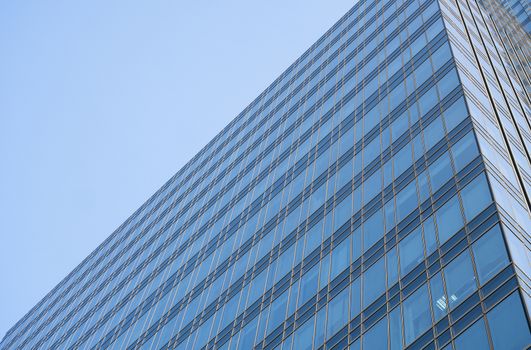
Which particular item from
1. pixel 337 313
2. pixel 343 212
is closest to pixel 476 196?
pixel 337 313

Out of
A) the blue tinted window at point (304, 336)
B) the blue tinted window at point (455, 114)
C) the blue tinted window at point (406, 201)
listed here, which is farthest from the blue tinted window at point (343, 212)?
the blue tinted window at point (455, 114)

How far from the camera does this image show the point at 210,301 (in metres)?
47.8

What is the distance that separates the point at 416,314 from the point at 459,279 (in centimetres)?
215

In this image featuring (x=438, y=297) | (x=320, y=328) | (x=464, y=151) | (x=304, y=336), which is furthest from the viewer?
(x=304, y=336)

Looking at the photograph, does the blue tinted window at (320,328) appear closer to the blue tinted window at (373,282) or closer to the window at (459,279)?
the blue tinted window at (373,282)

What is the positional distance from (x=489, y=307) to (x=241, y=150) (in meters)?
43.9

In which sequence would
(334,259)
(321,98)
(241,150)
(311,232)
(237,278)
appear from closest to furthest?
1. (334,259)
2. (311,232)
3. (237,278)
4. (321,98)
5. (241,150)

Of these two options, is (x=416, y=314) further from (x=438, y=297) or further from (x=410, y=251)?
(x=410, y=251)

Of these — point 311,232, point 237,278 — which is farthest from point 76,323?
point 311,232

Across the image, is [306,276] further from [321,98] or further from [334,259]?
[321,98]

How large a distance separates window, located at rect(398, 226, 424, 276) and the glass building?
0.38 ft

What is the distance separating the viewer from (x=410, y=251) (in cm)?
3194

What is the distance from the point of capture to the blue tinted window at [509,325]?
23406 mm

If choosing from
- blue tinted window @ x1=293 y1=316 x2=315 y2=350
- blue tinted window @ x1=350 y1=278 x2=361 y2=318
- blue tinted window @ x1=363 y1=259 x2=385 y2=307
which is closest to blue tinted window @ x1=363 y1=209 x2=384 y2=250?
blue tinted window @ x1=363 y1=259 x2=385 y2=307
